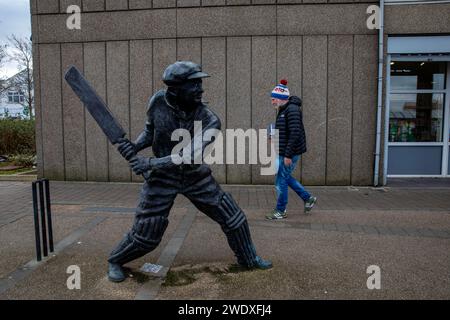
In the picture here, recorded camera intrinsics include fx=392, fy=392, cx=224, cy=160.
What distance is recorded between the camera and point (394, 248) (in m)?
4.51

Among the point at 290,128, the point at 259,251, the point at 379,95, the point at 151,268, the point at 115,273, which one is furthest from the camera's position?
the point at 379,95

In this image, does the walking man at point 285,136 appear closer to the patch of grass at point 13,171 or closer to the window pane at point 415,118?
the window pane at point 415,118

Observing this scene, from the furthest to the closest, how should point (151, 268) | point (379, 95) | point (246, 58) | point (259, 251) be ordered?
point (246, 58) < point (379, 95) < point (259, 251) < point (151, 268)

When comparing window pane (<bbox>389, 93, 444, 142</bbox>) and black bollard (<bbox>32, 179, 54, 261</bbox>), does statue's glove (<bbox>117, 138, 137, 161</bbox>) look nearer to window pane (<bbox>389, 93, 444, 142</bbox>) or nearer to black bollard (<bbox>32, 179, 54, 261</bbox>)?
black bollard (<bbox>32, 179, 54, 261</bbox>)

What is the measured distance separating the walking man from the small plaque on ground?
7.75 ft

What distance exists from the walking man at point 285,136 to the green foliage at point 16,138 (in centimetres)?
931

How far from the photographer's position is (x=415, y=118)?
9727mm

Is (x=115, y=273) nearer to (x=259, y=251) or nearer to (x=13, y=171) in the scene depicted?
(x=259, y=251)

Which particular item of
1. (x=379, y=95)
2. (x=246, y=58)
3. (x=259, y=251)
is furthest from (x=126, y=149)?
(x=379, y=95)

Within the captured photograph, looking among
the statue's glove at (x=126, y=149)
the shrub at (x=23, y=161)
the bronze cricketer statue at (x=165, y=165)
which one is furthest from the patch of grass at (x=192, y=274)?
the shrub at (x=23, y=161)

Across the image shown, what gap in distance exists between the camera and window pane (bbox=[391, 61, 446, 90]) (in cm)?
952

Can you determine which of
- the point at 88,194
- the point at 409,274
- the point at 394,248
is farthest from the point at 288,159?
the point at 88,194

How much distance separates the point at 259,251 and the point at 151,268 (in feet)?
4.13
